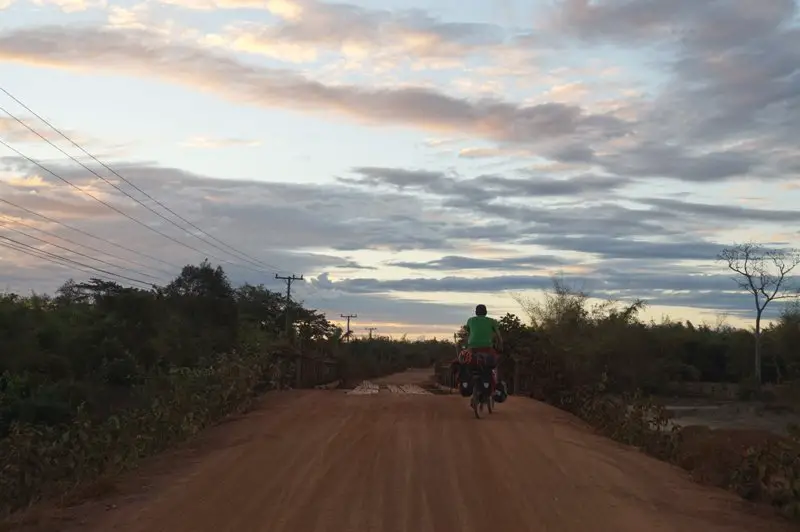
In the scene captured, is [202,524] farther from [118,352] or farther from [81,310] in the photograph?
[81,310]

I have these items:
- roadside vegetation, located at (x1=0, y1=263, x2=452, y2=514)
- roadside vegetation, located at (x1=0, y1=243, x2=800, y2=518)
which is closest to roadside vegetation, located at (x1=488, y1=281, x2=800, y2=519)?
roadside vegetation, located at (x1=0, y1=243, x2=800, y2=518)

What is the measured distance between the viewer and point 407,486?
993 centimetres

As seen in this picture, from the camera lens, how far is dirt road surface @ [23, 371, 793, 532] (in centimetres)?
847

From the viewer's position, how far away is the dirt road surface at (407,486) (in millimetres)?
8469

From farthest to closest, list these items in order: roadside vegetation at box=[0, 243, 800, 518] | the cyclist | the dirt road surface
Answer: the cyclist < roadside vegetation at box=[0, 243, 800, 518] < the dirt road surface

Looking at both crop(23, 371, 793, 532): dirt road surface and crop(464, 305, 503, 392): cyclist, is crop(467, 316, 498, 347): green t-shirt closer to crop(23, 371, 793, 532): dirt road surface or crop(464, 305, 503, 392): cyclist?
crop(464, 305, 503, 392): cyclist

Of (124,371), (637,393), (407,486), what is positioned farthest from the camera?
(124,371)

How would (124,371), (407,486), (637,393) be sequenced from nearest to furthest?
1. (407,486)
2. (637,393)
3. (124,371)

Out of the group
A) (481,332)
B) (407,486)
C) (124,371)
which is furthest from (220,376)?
(124,371)

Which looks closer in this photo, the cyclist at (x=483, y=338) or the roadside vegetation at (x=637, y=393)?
the roadside vegetation at (x=637, y=393)

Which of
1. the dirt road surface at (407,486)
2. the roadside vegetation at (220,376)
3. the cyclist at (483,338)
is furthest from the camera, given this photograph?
the cyclist at (483,338)

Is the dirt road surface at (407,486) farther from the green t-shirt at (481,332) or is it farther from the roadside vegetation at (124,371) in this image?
the green t-shirt at (481,332)

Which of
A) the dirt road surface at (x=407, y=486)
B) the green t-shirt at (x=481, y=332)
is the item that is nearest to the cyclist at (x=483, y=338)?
the green t-shirt at (x=481, y=332)

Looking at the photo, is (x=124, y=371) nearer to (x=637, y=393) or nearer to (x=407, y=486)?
(x=637, y=393)
